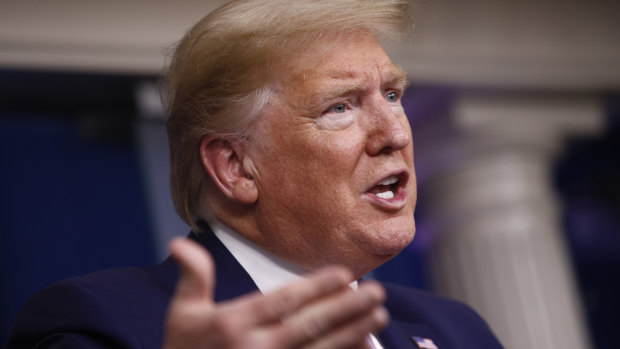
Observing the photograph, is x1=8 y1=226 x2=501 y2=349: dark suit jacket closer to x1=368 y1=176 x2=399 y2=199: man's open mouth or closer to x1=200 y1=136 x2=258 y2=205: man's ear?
x1=200 y1=136 x2=258 y2=205: man's ear

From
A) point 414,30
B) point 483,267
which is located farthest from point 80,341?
point 483,267

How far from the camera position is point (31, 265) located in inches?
123

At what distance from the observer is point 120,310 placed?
129 centimetres

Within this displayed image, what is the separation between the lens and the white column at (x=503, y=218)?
11.8 feet

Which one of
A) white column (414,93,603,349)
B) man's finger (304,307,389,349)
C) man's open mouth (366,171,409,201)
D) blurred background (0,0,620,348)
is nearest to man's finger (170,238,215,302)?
man's finger (304,307,389,349)

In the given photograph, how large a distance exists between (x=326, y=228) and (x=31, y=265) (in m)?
2.05

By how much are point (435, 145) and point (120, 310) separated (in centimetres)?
274

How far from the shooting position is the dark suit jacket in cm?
122

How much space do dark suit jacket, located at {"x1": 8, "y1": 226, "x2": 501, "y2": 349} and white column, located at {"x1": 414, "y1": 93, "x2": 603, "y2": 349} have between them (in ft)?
6.48

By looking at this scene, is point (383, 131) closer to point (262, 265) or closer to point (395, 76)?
point (395, 76)

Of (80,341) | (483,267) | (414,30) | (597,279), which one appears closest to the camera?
(80,341)

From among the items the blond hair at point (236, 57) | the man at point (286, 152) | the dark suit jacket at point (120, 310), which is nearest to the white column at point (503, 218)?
the dark suit jacket at point (120, 310)

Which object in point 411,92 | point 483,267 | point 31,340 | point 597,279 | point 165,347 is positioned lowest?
point 597,279

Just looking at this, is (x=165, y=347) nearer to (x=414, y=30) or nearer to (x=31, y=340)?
(x=31, y=340)
